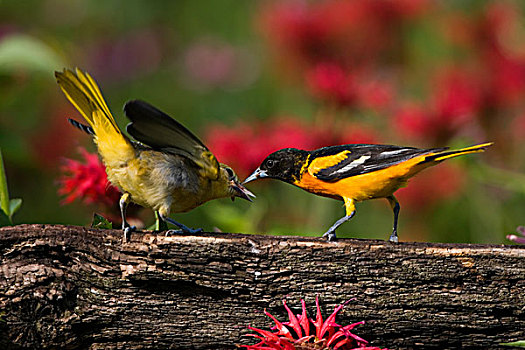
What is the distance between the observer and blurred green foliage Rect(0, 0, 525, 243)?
2307mm

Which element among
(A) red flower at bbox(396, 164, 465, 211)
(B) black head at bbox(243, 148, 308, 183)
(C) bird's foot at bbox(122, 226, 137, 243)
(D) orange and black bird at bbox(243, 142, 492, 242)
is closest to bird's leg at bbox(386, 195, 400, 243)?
(D) orange and black bird at bbox(243, 142, 492, 242)

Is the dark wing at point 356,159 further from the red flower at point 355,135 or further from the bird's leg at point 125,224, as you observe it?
the red flower at point 355,135

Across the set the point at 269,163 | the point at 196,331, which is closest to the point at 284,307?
the point at 196,331

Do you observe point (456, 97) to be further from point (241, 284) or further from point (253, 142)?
point (241, 284)

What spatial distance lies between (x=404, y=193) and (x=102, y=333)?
6.50 feet

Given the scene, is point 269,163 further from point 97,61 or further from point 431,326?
point 97,61

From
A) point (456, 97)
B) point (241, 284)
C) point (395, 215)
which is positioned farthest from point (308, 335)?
point (456, 97)

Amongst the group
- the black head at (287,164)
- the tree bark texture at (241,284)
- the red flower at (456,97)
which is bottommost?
the tree bark texture at (241,284)

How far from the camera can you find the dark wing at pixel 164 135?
1.27 m

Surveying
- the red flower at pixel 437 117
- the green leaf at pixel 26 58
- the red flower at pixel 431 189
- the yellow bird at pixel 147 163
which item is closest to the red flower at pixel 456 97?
the red flower at pixel 437 117

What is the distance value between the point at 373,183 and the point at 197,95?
2979 millimetres

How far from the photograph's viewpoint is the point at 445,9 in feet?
11.9

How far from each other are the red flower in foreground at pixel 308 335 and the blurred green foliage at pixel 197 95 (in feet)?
1.87

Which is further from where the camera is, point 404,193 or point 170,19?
point 170,19
